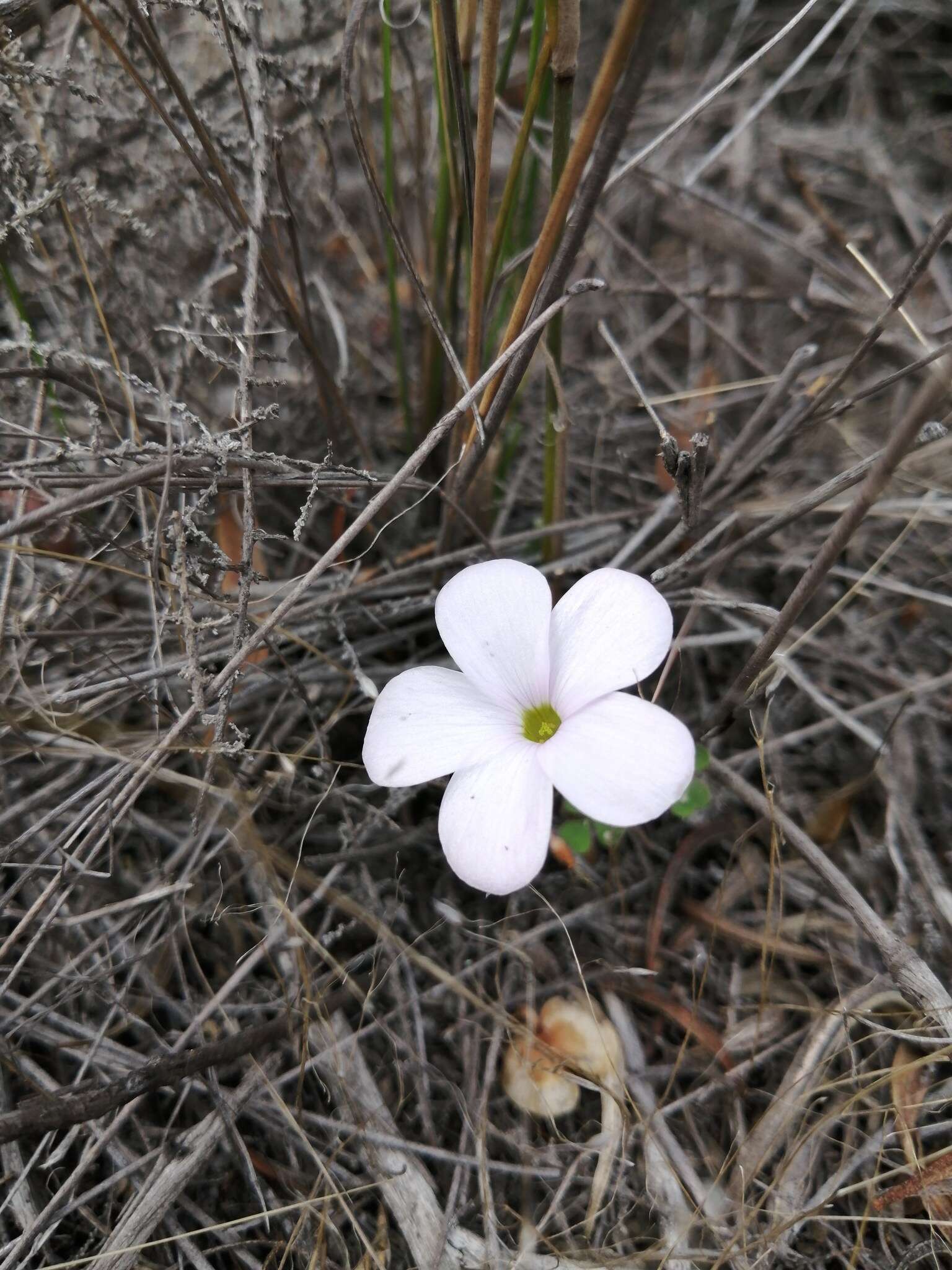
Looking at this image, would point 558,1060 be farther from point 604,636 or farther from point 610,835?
point 604,636

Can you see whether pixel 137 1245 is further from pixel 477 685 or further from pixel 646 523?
pixel 646 523

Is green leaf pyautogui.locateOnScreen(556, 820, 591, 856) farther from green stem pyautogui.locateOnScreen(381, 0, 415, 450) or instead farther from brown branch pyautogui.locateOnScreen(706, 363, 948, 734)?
green stem pyautogui.locateOnScreen(381, 0, 415, 450)

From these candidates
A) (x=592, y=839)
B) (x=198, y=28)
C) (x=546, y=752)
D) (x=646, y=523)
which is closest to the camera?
(x=546, y=752)

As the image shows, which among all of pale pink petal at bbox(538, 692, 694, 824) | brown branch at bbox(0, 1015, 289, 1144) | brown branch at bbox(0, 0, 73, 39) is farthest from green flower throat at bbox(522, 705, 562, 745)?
brown branch at bbox(0, 0, 73, 39)

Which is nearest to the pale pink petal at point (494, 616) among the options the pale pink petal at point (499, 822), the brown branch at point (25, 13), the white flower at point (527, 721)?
the white flower at point (527, 721)

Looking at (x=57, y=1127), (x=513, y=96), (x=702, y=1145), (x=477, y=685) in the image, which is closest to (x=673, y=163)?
(x=513, y=96)

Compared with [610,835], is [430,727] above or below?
above

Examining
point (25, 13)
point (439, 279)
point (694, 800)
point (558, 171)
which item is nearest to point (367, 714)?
point (694, 800)

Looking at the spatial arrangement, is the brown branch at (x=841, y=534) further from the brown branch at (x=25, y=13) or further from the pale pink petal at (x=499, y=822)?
the brown branch at (x=25, y=13)
